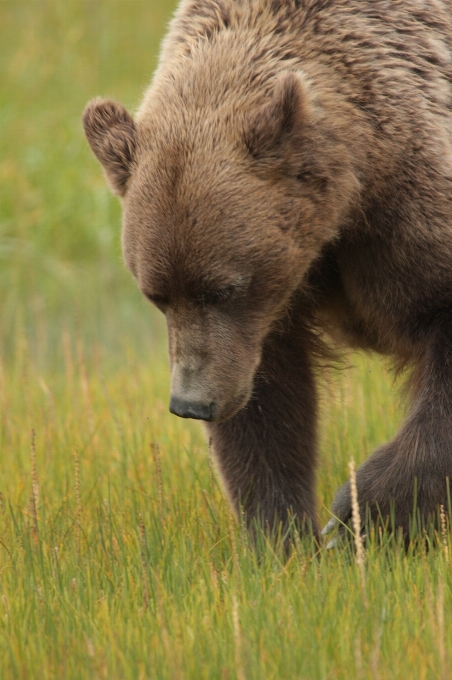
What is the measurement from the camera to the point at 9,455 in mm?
5469

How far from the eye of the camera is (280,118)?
3.70 meters

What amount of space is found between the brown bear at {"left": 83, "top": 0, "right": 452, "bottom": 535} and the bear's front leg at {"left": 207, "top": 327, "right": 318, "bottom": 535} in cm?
19

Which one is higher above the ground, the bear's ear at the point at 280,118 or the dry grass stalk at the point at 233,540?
the bear's ear at the point at 280,118

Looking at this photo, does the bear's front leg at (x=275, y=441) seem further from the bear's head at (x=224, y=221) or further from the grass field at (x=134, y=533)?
the bear's head at (x=224, y=221)

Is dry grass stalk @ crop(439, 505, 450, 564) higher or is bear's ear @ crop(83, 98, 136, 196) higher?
bear's ear @ crop(83, 98, 136, 196)

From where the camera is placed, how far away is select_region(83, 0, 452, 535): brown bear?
3.73 meters

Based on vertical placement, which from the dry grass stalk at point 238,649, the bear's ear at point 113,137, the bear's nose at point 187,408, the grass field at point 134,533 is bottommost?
the grass field at point 134,533

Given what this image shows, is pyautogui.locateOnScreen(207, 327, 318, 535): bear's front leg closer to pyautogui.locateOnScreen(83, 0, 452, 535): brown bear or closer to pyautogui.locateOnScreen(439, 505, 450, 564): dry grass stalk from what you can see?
pyautogui.locateOnScreen(83, 0, 452, 535): brown bear

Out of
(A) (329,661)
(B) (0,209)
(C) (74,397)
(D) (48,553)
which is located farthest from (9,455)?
(B) (0,209)

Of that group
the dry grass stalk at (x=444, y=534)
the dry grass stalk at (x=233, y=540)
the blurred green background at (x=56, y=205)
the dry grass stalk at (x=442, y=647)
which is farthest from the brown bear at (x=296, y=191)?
the blurred green background at (x=56, y=205)

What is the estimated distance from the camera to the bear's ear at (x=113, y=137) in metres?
4.01

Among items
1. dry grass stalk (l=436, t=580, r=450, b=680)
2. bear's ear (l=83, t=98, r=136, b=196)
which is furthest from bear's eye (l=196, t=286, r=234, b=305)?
dry grass stalk (l=436, t=580, r=450, b=680)

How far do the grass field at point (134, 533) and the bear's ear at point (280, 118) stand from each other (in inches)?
47.9

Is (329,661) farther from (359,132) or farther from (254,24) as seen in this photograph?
(254,24)
